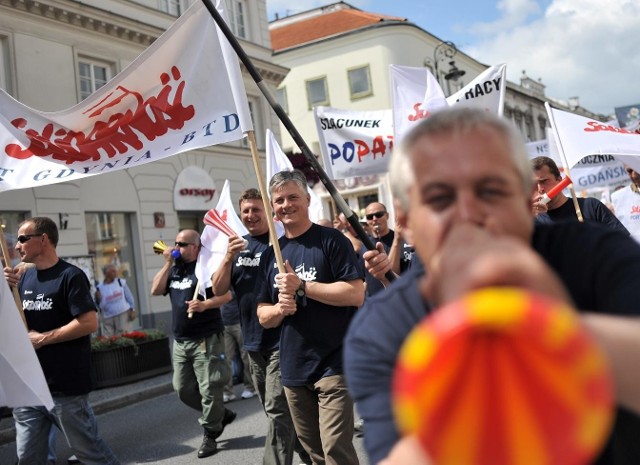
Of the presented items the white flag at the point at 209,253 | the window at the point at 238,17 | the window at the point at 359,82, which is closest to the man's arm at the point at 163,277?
the white flag at the point at 209,253

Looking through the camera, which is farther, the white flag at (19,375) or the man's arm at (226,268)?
the man's arm at (226,268)

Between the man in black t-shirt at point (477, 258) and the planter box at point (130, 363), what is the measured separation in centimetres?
971

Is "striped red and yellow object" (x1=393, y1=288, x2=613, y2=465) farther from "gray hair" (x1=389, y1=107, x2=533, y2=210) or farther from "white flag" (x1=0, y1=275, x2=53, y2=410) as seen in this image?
"white flag" (x1=0, y1=275, x2=53, y2=410)

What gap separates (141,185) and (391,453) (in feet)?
59.3

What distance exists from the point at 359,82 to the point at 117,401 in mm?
28747

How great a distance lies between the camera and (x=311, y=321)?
13.9 ft

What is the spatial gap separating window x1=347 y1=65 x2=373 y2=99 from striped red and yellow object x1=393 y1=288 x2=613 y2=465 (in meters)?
35.7

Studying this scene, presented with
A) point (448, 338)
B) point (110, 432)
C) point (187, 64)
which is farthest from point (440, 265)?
point (110, 432)

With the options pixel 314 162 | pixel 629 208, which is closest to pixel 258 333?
pixel 314 162

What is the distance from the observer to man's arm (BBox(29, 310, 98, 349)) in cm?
511

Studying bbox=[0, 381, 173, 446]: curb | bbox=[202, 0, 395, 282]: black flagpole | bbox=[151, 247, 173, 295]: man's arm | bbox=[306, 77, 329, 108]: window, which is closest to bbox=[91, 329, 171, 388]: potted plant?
bbox=[0, 381, 173, 446]: curb

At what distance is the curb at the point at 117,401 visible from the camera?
313 inches

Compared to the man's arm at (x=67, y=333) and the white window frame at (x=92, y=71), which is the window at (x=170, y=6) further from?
the man's arm at (x=67, y=333)

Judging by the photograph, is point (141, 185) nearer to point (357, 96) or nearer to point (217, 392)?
point (217, 392)
